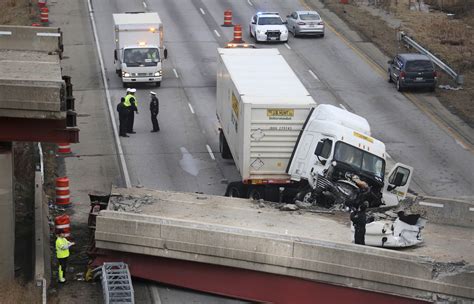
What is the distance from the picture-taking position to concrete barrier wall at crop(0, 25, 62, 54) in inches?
1195

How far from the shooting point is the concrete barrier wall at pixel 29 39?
99.6 ft

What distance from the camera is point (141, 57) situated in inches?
1866

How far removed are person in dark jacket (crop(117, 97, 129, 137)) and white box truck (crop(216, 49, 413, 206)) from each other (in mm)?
7925

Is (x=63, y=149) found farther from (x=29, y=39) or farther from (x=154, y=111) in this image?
(x=29, y=39)

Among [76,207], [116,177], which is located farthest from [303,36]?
[76,207]

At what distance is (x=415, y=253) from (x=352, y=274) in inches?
71.3

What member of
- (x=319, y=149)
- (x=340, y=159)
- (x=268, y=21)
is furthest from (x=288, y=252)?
(x=268, y=21)

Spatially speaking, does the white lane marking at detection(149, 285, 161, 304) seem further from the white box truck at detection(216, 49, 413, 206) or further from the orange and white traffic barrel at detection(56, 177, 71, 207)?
the orange and white traffic barrel at detection(56, 177, 71, 207)

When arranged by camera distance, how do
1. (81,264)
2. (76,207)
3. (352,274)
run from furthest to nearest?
(76,207), (81,264), (352,274)

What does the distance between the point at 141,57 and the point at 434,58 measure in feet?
44.4

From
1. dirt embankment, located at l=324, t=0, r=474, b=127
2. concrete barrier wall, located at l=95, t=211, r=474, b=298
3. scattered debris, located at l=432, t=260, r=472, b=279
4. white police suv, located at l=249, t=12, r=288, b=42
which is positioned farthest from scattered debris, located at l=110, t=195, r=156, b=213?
white police suv, located at l=249, t=12, r=288, b=42

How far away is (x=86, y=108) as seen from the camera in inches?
1740

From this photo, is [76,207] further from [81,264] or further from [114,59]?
[114,59]

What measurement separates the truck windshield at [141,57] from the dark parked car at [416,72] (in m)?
10.1
